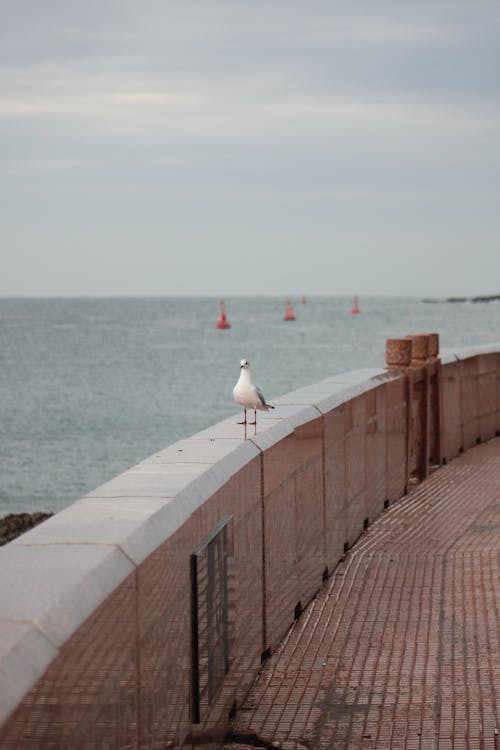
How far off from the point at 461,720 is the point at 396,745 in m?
0.41

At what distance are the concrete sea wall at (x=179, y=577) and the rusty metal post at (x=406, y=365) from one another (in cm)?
238

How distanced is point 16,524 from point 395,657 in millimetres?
22501

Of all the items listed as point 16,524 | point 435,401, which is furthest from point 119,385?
point 435,401

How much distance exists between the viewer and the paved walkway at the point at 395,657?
5.21 m

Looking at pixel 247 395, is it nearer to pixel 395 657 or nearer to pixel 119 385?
pixel 395 657

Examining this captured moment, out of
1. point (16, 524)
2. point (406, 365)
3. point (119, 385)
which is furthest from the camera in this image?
point (119, 385)

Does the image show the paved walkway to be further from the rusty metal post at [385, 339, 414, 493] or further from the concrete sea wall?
the rusty metal post at [385, 339, 414, 493]

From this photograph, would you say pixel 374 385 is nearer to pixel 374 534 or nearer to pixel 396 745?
pixel 374 534

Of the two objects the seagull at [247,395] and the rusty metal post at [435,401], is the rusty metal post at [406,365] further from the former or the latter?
the seagull at [247,395]

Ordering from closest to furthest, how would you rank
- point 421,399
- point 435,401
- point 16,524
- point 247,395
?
point 247,395, point 421,399, point 435,401, point 16,524

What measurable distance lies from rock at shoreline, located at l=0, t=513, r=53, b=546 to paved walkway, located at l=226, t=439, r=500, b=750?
1809cm

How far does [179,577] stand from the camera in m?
4.10

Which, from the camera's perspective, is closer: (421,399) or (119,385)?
(421,399)

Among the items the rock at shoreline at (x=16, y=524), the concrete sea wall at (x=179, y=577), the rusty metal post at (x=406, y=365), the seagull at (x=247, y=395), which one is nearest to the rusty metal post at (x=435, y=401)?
the rusty metal post at (x=406, y=365)
